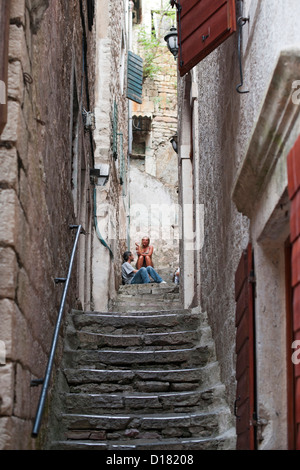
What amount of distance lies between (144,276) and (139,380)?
22.7ft

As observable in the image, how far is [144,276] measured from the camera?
13242 millimetres

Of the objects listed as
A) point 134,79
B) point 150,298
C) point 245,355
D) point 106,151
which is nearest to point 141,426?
point 245,355

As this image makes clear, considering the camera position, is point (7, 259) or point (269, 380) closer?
point (7, 259)

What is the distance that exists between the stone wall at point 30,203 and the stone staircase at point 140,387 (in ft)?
1.70

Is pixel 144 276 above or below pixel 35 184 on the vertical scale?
below

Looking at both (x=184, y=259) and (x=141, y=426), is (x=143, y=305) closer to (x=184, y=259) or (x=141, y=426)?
(x=184, y=259)

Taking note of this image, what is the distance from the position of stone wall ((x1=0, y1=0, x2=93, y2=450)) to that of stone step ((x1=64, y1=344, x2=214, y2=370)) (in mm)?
623

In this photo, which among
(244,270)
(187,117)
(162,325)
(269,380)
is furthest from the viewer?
(187,117)

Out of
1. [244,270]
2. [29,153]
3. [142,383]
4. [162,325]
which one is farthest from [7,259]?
[162,325]

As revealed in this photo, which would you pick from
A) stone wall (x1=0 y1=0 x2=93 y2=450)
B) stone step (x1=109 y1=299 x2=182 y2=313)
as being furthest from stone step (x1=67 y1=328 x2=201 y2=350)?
stone step (x1=109 y1=299 x2=182 y2=313)

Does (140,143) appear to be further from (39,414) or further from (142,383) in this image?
(39,414)

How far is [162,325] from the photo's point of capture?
7387mm
